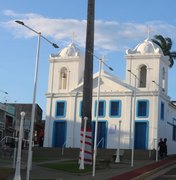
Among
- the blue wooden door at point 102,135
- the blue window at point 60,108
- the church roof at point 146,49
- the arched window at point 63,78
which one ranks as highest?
the church roof at point 146,49

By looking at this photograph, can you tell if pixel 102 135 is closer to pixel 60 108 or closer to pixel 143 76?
pixel 60 108

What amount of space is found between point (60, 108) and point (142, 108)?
849 cm

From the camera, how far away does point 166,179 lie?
77.3 feet

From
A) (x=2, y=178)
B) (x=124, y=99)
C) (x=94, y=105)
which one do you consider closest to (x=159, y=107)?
(x=124, y=99)

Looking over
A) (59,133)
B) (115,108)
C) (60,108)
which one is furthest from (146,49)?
(59,133)

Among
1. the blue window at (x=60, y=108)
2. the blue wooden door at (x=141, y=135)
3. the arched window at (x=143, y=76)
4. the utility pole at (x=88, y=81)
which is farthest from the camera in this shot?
the blue window at (x=60, y=108)

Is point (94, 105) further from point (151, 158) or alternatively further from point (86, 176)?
point (86, 176)

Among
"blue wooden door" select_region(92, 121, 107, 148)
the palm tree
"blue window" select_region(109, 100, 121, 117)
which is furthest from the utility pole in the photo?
the palm tree

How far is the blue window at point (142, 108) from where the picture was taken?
143 feet

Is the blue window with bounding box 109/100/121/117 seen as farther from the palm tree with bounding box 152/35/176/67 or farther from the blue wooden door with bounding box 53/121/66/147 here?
the palm tree with bounding box 152/35/176/67

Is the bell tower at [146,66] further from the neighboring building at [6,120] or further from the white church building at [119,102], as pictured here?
the neighboring building at [6,120]

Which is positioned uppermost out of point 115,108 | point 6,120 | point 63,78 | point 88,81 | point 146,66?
point 146,66

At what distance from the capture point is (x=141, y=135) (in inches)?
1715

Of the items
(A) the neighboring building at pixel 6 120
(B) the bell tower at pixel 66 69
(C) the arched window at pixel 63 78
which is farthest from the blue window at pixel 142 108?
(A) the neighboring building at pixel 6 120
